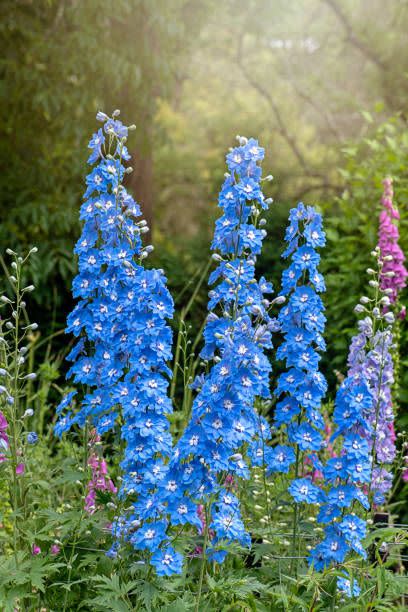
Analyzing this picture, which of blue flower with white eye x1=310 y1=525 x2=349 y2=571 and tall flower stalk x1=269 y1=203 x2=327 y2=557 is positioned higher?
tall flower stalk x1=269 y1=203 x2=327 y2=557

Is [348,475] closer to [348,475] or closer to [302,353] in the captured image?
[348,475]

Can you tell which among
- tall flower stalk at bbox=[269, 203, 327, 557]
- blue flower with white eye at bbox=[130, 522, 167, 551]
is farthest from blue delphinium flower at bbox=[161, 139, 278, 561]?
tall flower stalk at bbox=[269, 203, 327, 557]

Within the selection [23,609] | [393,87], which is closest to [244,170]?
[23,609]

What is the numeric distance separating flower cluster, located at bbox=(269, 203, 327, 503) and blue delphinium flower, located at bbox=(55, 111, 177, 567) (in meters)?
0.45

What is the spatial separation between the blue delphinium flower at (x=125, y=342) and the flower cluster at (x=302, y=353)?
450 millimetres

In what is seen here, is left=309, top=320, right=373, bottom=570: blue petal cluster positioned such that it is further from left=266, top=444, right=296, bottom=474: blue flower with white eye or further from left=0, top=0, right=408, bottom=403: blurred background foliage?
left=0, top=0, right=408, bottom=403: blurred background foliage

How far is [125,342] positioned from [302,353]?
2.05 ft

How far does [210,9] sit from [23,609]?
8016 mm

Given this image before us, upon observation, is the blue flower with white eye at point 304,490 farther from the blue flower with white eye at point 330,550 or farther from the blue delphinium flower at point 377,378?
the blue delphinium flower at point 377,378

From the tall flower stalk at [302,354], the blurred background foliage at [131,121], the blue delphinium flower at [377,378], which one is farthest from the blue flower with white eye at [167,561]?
the blurred background foliage at [131,121]

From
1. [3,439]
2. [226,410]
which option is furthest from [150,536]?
[3,439]

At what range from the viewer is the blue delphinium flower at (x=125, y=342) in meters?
2.59

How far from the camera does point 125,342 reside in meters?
2.77

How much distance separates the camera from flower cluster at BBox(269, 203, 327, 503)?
114 inches
